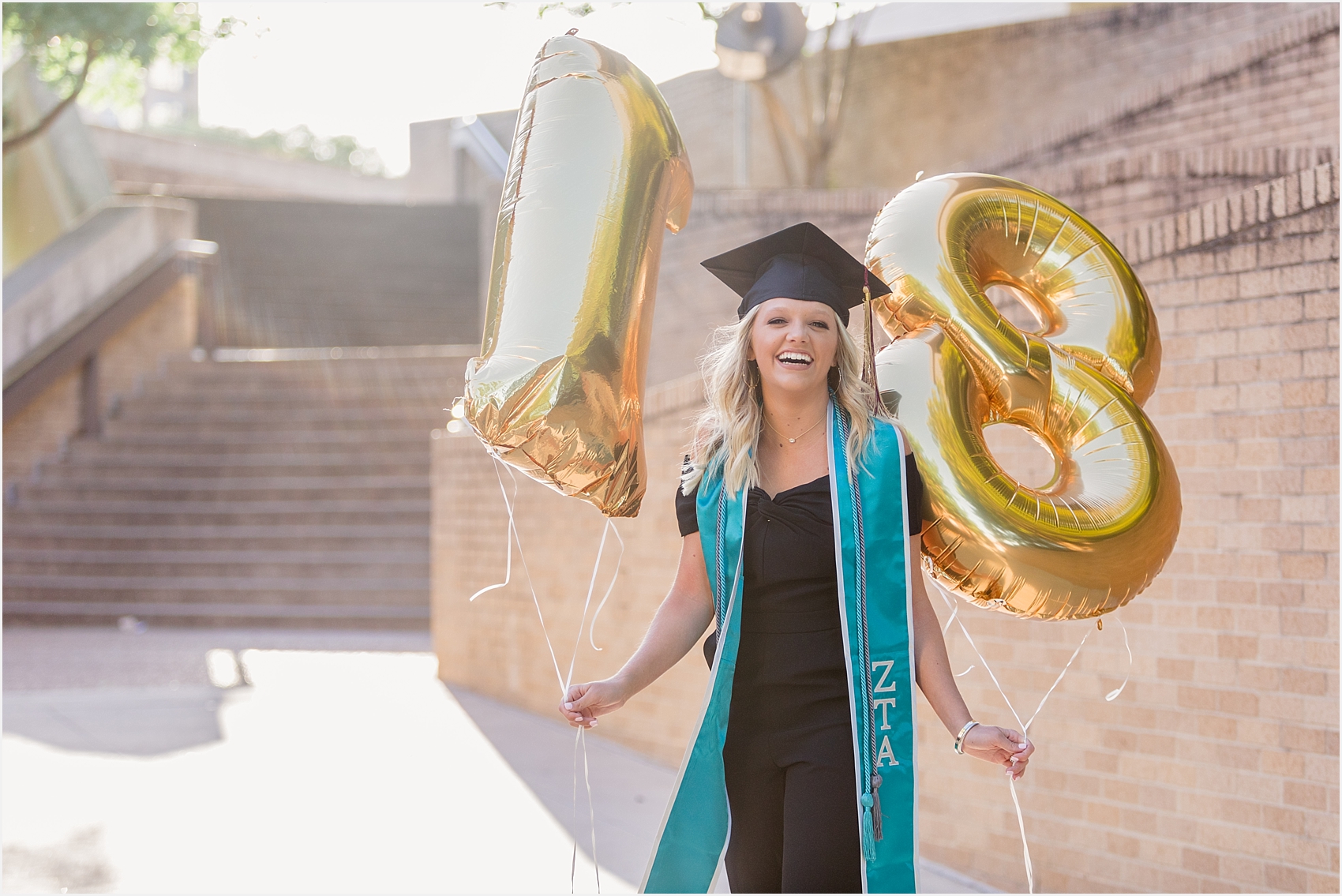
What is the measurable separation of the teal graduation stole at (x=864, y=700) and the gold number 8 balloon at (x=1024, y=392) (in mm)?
164

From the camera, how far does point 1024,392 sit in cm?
238

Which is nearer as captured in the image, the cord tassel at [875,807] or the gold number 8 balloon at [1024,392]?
the cord tassel at [875,807]

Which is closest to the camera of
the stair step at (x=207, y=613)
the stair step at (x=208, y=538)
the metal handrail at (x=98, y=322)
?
the stair step at (x=207, y=613)

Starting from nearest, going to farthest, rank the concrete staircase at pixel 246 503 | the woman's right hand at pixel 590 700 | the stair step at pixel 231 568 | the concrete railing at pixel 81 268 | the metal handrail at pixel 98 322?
the woman's right hand at pixel 590 700 < the concrete staircase at pixel 246 503 < the stair step at pixel 231 568 < the metal handrail at pixel 98 322 < the concrete railing at pixel 81 268

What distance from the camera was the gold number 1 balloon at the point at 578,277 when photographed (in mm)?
2244

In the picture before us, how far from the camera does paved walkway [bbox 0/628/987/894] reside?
4141 millimetres

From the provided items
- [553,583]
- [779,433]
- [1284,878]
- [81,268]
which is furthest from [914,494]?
[81,268]

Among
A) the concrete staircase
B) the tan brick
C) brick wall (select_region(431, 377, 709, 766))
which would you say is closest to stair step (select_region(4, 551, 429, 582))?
the concrete staircase

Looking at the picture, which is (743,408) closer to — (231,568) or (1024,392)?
(1024,392)

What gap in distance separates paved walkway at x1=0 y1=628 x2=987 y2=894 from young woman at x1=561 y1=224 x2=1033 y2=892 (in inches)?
66.3

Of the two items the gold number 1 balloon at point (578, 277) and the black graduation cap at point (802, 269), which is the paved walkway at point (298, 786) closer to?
the gold number 1 balloon at point (578, 277)

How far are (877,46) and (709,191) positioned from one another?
4920 mm

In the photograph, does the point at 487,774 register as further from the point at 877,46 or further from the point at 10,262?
the point at 10,262

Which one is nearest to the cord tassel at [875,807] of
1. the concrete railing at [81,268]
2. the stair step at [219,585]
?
the stair step at [219,585]
